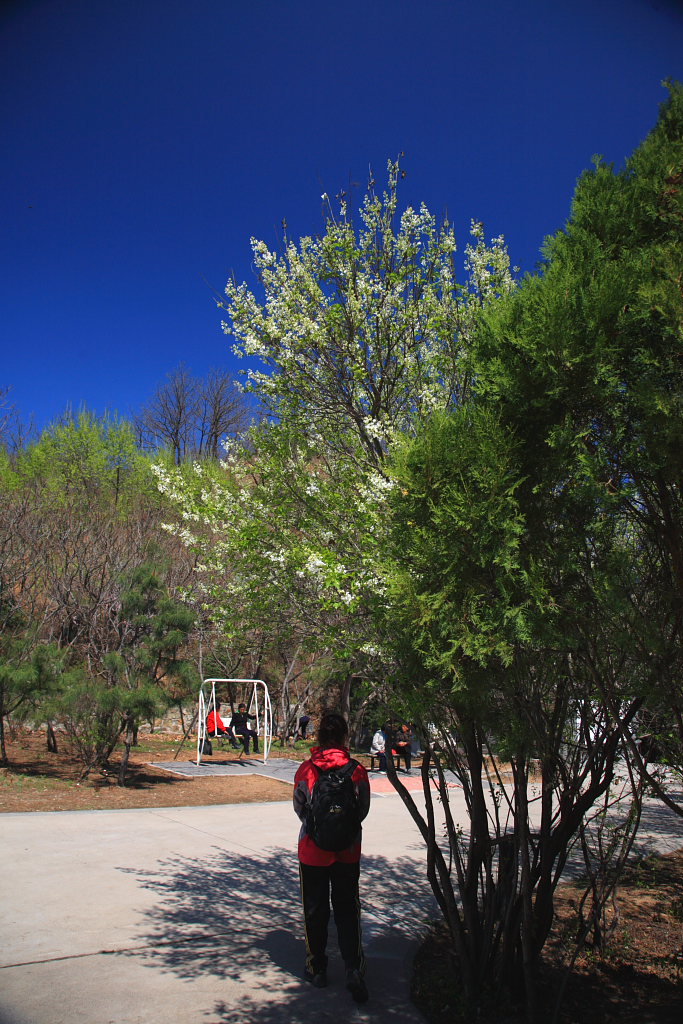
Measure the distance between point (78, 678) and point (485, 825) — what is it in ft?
27.1

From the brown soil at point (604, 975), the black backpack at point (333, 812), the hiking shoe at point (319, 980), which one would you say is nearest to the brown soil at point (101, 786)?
the brown soil at point (604, 975)

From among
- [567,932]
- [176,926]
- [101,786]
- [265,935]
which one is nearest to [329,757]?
[265,935]

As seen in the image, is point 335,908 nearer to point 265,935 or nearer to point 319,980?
point 319,980

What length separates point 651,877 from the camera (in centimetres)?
686

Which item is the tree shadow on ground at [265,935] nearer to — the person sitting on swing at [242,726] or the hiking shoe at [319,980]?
the hiking shoe at [319,980]

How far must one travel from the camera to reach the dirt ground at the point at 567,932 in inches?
148

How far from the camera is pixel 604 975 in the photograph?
14.2ft

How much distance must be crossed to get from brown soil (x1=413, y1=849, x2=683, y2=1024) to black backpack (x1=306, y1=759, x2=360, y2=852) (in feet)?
3.17

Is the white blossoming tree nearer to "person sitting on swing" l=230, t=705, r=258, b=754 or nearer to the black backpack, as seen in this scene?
the black backpack

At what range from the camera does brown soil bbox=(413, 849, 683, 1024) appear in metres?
3.60

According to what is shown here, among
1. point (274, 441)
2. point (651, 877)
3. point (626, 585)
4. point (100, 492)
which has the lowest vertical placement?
point (651, 877)

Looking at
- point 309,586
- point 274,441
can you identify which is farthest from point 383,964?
point 274,441

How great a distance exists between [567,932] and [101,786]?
26.0ft

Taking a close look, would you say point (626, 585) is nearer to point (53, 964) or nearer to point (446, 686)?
point (446, 686)
